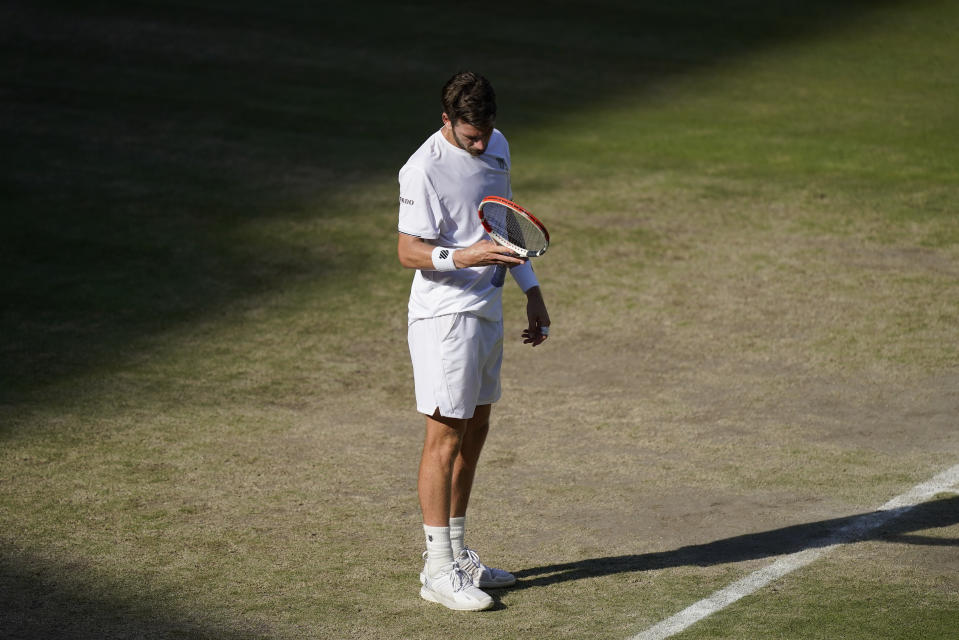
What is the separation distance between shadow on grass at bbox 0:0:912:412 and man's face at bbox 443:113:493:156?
379 cm

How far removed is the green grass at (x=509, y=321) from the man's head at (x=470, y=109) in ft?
6.52

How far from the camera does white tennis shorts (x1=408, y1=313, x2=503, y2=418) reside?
5312 millimetres

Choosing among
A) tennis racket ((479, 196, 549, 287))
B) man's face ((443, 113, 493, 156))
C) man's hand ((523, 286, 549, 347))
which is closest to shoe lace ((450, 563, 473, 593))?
man's hand ((523, 286, 549, 347))

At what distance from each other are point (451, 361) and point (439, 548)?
0.82m

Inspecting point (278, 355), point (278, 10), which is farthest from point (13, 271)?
point (278, 10)

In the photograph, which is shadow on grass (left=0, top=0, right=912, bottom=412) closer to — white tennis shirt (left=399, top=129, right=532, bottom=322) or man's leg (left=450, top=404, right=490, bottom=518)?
man's leg (left=450, top=404, right=490, bottom=518)

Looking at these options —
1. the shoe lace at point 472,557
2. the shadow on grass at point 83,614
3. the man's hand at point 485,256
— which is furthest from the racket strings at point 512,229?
the shadow on grass at point 83,614

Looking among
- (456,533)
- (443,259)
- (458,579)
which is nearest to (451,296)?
(443,259)

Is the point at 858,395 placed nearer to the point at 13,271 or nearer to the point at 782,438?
the point at 782,438

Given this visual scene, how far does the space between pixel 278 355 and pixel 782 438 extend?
11.6 feet

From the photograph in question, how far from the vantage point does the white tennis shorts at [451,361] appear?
5.31 meters

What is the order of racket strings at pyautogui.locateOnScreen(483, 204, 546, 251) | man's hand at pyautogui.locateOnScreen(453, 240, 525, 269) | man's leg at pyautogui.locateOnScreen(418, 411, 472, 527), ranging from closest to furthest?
man's hand at pyautogui.locateOnScreen(453, 240, 525, 269)
racket strings at pyautogui.locateOnScreen(483, 204, 546, 251)
man's leg at pyautogui.locateOnScreen(418, 411, 472, 527)

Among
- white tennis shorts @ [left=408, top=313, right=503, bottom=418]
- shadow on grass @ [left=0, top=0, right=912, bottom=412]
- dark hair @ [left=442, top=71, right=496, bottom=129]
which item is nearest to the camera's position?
dark hair @ [left=442, top=71, right=496, bottom=129]

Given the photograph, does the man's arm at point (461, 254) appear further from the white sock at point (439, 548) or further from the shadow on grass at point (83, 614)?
the shadow on grass at point (83, 614)
